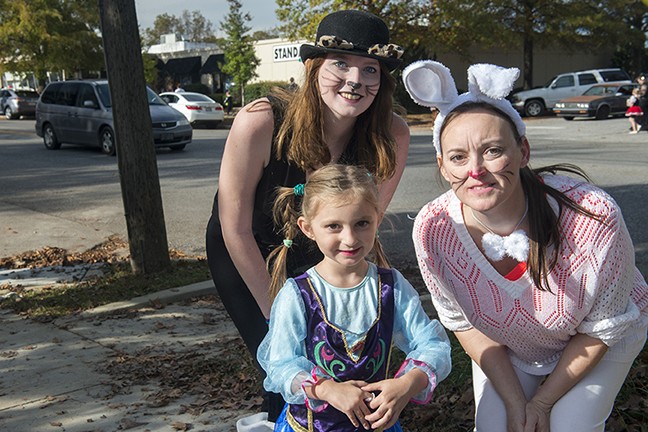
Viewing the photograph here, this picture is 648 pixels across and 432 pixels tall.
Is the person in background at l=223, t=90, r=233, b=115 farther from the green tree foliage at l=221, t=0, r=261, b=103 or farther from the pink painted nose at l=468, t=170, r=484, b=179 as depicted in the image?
the pink painted nose at l=468, t=170, r=484, b=179

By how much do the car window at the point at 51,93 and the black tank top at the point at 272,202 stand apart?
17.6 m

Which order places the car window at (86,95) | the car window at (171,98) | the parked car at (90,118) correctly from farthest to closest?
the car window at (171,98) < the car window at (86,95) < the parked car at (90,118)

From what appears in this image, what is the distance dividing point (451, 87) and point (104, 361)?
125 inches

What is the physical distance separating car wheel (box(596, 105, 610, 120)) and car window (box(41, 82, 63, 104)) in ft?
60.0

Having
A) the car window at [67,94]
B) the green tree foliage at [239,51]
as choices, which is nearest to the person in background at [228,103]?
the green tree foliage at [239,51]

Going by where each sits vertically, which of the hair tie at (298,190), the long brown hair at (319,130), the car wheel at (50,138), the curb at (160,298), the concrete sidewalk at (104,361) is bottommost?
the concrete sidewalk at (104,361)

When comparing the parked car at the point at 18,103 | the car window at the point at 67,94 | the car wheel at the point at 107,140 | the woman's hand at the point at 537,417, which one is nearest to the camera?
the woman's hand at the point at 537,417

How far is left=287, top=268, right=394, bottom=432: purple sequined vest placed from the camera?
2359mm

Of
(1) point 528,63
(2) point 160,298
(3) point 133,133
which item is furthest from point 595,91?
(2) point 160,298

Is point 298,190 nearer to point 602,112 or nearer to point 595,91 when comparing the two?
point 602,112

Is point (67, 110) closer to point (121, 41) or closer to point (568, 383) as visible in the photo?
point (121, 41)

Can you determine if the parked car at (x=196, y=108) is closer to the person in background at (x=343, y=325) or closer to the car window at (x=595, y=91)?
the car window at (x=595, y=91)

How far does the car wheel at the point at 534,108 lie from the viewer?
100ft

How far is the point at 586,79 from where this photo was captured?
29922 mm
